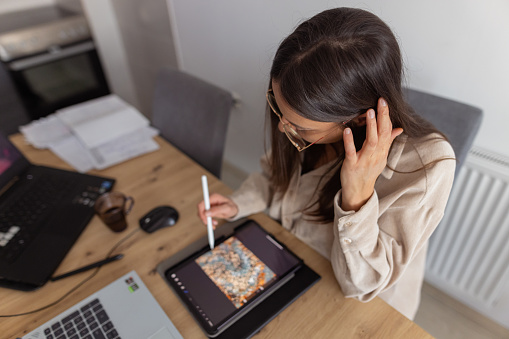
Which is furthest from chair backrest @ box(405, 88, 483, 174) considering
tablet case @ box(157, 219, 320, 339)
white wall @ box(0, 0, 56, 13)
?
white wall @ box(0, 0, 56, 13)

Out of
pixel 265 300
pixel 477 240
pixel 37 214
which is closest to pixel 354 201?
pixel 265 300

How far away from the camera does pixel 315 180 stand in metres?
0.91

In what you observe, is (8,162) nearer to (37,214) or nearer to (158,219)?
(37,214)

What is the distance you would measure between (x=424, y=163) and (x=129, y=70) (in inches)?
101

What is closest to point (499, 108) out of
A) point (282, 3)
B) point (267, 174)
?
point (267, 174)

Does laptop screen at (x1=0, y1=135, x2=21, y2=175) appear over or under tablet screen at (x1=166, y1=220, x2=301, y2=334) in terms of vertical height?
over

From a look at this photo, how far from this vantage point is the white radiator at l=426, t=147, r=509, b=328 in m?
1.04

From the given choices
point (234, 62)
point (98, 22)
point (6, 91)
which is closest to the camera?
point (234, 62)

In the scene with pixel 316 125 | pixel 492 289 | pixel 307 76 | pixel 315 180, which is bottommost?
pixel 492 289

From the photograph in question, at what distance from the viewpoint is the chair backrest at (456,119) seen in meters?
0.88

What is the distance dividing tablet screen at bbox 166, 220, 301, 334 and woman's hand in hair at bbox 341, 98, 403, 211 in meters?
0.25

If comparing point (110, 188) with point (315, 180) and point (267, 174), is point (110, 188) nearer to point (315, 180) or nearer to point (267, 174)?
point (267, 174)

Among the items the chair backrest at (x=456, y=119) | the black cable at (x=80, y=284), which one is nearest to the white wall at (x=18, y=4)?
the black cable at (x=80, y=284)

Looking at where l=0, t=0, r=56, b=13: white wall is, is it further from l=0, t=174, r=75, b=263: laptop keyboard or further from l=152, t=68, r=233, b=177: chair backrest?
l=0, t=174, r=75, b=263: laptop keyboard
